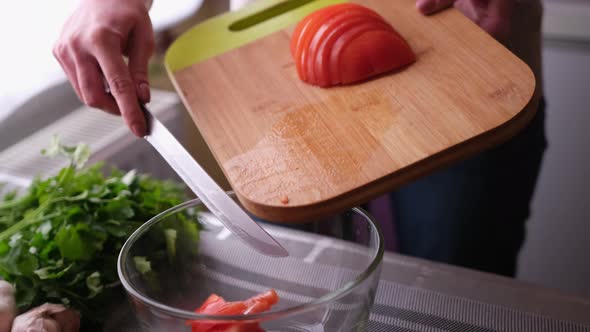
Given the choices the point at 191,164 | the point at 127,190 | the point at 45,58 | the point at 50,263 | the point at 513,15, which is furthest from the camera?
the point at 45,58

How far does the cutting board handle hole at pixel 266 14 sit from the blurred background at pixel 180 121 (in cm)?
40

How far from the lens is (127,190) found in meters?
0.89

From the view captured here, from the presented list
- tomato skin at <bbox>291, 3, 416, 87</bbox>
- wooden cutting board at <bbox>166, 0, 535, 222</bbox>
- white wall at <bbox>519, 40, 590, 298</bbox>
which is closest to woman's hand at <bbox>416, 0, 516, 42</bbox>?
wooden cutting board at <bbox>166, 0, 535, 222</bbox>

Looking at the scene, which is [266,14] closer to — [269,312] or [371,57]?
[371,57]

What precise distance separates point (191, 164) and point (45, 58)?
1.07 meters

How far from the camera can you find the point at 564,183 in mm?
1957

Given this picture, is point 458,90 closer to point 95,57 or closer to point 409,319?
point 409,319

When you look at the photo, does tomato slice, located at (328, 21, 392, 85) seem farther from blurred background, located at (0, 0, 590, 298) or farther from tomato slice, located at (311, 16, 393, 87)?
blurred background, located at (0, 0, 590, 298)

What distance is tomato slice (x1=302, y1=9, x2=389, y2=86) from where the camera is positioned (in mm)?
824

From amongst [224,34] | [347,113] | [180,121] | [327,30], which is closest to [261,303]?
[347,113]

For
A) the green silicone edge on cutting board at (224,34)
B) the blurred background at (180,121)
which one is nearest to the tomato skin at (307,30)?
the green silicone edge on cutting board at (224,34)

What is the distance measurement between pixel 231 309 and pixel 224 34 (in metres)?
0.51

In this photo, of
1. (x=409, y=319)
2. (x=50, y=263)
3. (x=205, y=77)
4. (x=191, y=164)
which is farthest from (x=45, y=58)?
(x=409, y=319)

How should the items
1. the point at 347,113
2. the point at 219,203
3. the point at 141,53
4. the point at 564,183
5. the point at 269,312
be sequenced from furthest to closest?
the point at 564,183 → the point at 141,53 → the point at 347,113 → the point at 219,203 → the point at 269,312
